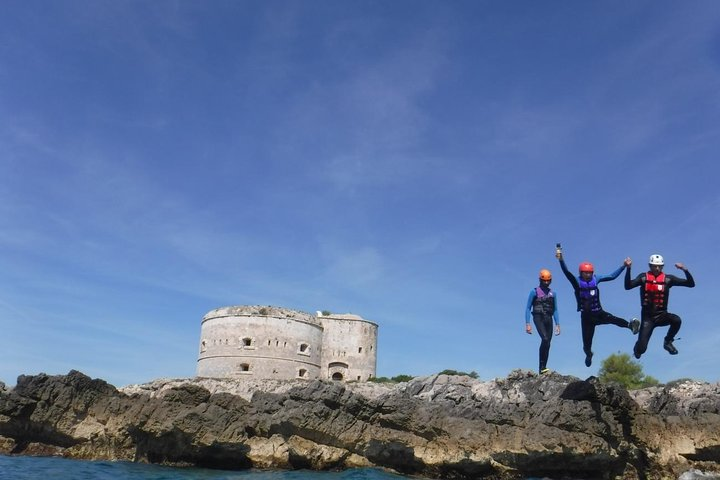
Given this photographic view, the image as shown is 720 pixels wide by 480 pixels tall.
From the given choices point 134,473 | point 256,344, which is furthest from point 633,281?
point 256,344

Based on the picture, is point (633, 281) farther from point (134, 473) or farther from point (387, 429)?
point (134, 473)

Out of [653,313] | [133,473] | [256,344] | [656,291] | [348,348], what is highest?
[348,348]

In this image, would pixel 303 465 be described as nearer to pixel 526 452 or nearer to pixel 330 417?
pixel 330 417

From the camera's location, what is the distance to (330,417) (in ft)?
46.2

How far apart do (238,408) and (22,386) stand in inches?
239

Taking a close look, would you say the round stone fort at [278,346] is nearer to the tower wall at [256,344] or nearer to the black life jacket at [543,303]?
the tower wall at [256,344]

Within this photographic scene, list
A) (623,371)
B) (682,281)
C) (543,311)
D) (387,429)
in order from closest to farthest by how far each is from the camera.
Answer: (682,281)
(543,311)
(387,429)
(623,371)

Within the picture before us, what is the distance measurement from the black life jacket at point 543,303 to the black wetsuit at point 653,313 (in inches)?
67.1

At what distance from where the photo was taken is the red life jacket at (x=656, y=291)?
1003cm

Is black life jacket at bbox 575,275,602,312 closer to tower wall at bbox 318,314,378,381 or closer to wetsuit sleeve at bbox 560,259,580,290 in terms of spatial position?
wetsuit sleeve at bbox 560,259,580,290

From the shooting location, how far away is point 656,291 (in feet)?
33.0

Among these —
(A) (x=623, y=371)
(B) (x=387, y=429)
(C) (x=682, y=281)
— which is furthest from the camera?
(A) (x=623, y=371)

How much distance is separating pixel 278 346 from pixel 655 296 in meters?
29.8

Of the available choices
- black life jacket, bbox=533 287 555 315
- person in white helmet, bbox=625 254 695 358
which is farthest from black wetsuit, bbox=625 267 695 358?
black life jacket, bbox=533 287 555 315
